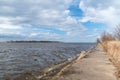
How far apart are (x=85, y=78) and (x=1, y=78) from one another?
6.32m

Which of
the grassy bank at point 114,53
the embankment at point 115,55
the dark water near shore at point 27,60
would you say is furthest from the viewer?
the dark water near shore at point 27,60

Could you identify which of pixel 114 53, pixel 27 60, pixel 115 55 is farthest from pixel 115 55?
pixel 27 60

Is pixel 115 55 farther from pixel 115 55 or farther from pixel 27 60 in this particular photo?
pixel 27 60

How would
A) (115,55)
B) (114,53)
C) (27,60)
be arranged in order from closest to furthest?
(115,55), (114,53), (27,60)

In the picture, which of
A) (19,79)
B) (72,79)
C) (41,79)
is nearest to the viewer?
(72,79)

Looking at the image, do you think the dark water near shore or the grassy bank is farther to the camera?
the dark water near shore

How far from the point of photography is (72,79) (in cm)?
1271

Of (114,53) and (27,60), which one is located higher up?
(114,53)

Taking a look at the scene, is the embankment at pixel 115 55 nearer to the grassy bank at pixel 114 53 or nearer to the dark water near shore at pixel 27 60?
the grassy bank at pixel 114 53

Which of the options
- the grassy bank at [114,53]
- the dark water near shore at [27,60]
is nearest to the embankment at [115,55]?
the grassy bank at [114,53]

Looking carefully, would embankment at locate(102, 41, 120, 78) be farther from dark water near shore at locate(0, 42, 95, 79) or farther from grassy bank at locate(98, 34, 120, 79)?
dark water near shore at locate(0, 42, 95, 79)

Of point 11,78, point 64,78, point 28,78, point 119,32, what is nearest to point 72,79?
point 64,78

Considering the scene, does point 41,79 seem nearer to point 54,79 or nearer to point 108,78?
point 54,79

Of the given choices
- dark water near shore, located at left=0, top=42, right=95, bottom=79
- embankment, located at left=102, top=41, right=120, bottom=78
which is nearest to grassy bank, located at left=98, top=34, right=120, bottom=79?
embankment, located at left=102, top=41, right=120, bottom=78
